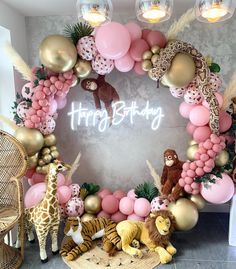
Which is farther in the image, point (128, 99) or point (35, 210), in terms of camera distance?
point (128, 99)

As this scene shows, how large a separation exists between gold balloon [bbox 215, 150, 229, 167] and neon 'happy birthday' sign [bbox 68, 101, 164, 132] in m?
0.80

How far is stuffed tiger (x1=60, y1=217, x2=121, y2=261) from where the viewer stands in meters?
2.39

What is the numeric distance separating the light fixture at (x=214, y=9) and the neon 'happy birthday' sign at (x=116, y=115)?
1.28 metres

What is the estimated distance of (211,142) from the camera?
2404 millimetres

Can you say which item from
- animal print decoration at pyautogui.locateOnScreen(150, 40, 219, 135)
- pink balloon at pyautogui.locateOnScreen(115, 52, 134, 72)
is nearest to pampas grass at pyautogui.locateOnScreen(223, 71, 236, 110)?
animal print decoration at pyautogui.locateOnScreen(150, 40, 219, 135)

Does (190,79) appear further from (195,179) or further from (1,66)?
(1,66)

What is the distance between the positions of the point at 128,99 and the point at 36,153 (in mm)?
1121

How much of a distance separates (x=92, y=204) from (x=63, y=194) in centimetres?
32

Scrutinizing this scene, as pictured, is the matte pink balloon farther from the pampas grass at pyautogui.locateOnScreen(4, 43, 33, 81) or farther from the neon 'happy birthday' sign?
the pampas grass at pyautogui.locateOnScreen(4, 43, 33, 81)

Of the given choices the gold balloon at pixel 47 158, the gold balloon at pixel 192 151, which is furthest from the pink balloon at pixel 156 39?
the gold balloon at pixel 47 158

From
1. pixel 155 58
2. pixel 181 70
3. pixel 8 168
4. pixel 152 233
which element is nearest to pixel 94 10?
pixel 155 58

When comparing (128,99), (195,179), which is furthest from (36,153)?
(195,179)

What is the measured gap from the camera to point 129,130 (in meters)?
3.14

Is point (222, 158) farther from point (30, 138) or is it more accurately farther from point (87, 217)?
point (30, 138)
